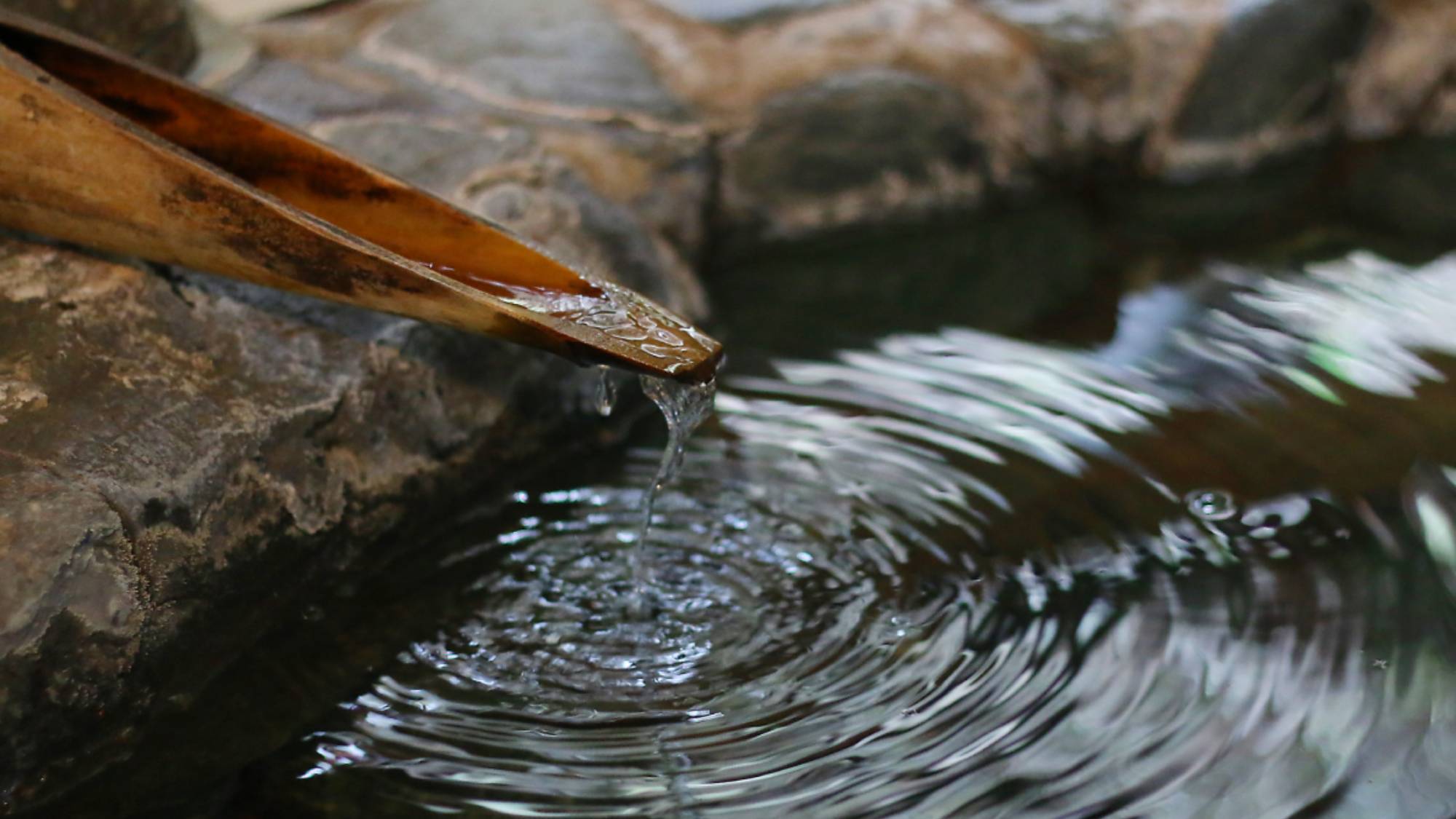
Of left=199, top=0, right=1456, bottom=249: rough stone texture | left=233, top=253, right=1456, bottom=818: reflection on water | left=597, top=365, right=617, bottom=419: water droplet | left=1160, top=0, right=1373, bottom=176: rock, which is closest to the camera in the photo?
left=233, top=253, right=1456, bottom=818: reflection on water

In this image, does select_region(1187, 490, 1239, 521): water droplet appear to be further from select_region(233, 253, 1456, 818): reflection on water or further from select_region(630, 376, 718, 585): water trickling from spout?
select_region(630, 376, 718, 585): water trickling from spout

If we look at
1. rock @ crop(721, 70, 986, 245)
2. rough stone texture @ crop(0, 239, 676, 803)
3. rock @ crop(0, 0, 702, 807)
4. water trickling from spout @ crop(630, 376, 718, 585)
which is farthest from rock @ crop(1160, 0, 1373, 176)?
water trickling from spout @ crop(630, 376, 718, 585)

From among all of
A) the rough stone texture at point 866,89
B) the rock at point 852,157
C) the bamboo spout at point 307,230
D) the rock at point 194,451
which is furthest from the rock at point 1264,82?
the bamboo spout at point 307,230

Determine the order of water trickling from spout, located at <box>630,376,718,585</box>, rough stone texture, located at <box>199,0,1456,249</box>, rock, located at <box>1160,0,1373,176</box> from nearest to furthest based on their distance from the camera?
water trickling from spout, located at <box>630,376,718,585</box>, rough stone texture, located at <box>199,0,1456,249</box>, rock, located at <box>1160,0,1373,176</box>

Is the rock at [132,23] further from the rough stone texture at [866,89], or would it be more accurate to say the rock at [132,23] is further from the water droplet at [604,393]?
the water droplet at [604,393]

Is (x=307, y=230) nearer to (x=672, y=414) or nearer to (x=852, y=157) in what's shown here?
(x=672, y=414)

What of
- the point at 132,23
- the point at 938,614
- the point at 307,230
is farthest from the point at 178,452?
the point at 132,23
